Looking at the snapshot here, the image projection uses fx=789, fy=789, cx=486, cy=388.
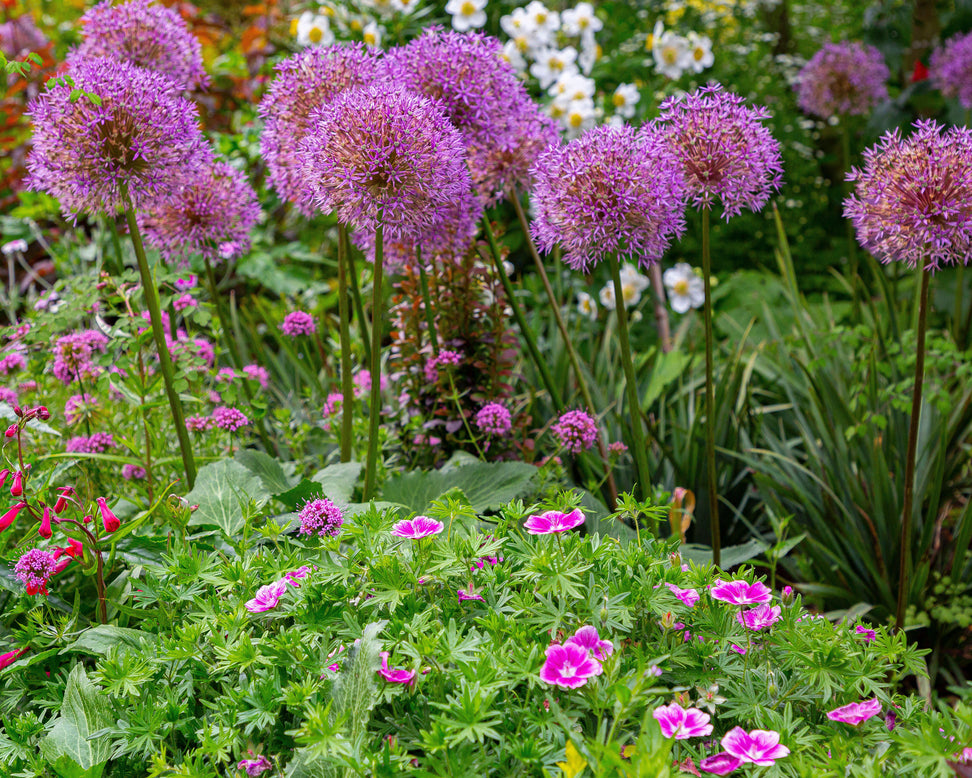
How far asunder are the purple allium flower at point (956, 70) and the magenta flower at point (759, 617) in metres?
3.49

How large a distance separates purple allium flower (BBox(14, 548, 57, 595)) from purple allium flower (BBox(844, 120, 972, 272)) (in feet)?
6.44

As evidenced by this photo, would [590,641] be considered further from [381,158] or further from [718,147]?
[718,147]

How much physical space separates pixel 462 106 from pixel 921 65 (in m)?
3.84

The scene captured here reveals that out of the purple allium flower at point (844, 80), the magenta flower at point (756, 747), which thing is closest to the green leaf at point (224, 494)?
the magenta flower at point (756, 747)

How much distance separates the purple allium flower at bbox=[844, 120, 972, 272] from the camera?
69.9 inches

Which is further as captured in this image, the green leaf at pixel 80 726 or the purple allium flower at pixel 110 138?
the purple allium flower at pixel 110 138

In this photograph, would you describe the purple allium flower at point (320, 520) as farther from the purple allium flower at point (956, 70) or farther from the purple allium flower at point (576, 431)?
the purple allium flower at point (956, 70)

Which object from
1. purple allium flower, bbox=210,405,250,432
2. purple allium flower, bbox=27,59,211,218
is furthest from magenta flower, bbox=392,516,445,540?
purple allium flower, bbox=27,59,211,218

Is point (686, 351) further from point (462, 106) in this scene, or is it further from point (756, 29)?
point (756, 29)

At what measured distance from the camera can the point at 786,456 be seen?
2783 millimetres

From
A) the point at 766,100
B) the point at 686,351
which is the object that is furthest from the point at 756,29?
the point at 686,351

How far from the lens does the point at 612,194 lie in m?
1.81

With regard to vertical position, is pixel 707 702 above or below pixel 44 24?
below

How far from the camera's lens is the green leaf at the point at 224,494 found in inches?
69.8
